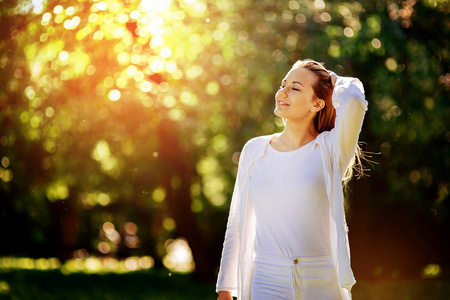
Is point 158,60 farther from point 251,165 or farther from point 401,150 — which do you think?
point 251,165

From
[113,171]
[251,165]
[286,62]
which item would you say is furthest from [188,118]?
[251,165]

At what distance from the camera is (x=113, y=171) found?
15.8 m

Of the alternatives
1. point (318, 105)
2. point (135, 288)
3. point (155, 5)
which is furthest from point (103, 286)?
point (318, 105)

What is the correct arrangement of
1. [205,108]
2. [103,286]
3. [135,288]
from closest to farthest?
[205,108]
[135,288]
[103,286]

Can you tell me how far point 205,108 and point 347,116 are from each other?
800cm

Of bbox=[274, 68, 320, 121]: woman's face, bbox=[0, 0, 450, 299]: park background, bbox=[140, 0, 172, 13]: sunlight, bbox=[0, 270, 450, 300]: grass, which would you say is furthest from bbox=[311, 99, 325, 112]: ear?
bbox=[0, 270, 450, 300]: grass

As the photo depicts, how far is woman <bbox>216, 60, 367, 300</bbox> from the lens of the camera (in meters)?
2.83

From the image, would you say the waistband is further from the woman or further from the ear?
the ear

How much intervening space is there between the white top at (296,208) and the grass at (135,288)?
7287mm

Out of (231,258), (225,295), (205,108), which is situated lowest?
(225,295)

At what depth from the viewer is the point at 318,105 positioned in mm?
3160

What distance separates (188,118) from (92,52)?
2587mm

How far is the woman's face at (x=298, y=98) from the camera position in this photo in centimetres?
312

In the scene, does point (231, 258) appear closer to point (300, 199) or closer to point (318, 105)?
point (300, 199)
